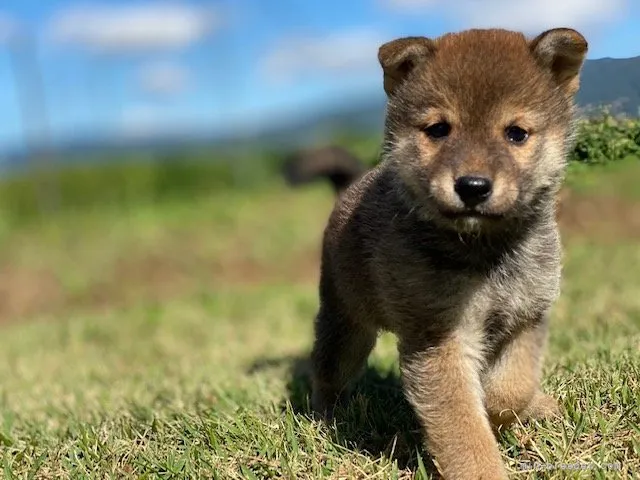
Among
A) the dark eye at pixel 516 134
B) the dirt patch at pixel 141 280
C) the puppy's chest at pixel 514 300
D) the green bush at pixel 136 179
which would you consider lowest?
the green bush at pixel 136 179

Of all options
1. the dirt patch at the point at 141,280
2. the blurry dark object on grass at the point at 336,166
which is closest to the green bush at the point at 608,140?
the blurry dark object on grass at the point at 336,166

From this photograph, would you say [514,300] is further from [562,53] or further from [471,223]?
[562,53]

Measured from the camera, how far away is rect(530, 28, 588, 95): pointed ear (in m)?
3.42

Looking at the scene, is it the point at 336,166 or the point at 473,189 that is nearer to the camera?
the point at 473,189

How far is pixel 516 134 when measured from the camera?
3.33 metres

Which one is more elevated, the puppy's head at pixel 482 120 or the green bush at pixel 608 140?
the puppy's head at pixel 482 120

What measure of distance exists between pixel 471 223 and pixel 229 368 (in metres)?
3.97

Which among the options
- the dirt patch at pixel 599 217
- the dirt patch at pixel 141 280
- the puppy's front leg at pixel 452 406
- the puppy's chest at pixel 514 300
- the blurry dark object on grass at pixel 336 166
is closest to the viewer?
the puppy's front leg at pixel 452 406

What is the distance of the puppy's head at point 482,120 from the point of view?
315cm

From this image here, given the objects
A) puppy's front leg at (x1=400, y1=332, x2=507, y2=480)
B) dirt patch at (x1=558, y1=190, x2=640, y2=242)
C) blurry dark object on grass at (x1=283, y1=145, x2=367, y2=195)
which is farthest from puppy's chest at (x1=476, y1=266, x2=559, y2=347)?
dirt patch at (x1=558, y1=190, x2=640, y2=242)

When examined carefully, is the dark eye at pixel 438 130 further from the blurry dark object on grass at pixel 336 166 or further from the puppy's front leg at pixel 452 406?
the blurry dark object on grass at pixel 336 166

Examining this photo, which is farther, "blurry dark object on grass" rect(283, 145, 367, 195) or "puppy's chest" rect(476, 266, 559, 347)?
"blurry dark object on grass" rect(283, 145, 367, 195)

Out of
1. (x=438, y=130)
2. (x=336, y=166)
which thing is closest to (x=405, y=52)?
(x=438, y=130)

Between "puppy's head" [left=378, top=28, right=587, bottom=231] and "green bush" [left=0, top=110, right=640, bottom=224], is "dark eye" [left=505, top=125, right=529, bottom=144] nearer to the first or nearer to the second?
"puppy's head" [left=378, top=28, right=587, bottom=231]
